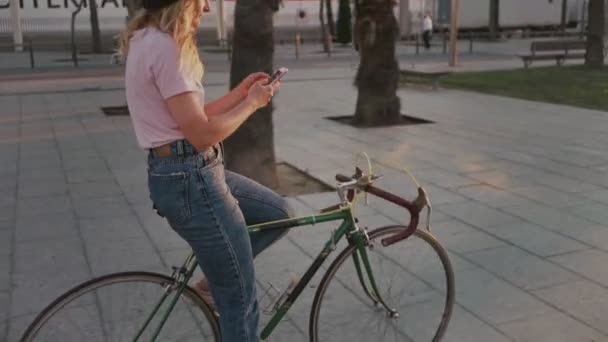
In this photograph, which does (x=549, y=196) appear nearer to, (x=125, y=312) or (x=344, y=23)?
(x=125, y=312)

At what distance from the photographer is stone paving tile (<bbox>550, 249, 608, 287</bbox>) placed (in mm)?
4453

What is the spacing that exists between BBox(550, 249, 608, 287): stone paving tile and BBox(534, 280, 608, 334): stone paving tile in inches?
5.4

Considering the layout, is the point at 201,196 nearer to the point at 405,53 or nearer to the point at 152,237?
the point at 152,237

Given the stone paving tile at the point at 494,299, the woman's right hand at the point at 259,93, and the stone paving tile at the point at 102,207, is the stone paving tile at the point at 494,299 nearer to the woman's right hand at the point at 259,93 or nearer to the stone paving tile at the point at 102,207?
the woman's right hand at the point at 259,93

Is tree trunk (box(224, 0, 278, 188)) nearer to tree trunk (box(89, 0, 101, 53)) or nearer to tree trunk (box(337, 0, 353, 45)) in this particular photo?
tree trunk (box(89, 0, 101, 53))

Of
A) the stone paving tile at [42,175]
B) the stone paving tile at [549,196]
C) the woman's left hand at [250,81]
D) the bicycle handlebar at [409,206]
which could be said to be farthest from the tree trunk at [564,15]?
the woman's left hand at [250,81]

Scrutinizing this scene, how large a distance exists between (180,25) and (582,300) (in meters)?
3.03

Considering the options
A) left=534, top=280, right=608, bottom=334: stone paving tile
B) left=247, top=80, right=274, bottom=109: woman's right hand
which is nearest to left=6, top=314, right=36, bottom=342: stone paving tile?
left=247, top=80, right=274, bottom=109: woman's right hand

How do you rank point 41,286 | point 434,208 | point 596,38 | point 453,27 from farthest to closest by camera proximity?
point 453,27 < point 596,38 < point 434,208 < point 41,286

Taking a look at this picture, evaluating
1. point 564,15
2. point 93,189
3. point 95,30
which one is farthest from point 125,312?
point 564,15

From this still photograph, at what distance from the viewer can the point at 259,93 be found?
95.3 inches

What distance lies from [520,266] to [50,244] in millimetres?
3406

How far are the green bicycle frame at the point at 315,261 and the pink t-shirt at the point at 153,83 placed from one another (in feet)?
1.84

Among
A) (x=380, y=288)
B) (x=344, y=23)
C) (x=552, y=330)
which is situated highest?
(x=344, y=23)
